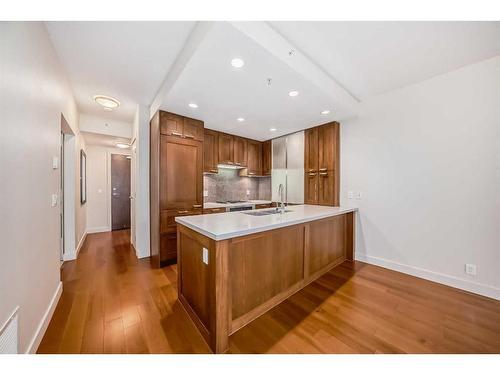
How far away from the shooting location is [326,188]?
3.38 meters

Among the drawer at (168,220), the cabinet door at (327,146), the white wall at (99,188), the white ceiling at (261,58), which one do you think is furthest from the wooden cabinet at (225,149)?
the white wall at (99,188)

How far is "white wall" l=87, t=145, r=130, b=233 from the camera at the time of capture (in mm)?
5020

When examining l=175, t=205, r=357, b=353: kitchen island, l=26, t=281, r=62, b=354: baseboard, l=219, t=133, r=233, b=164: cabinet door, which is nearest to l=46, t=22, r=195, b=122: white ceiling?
l=219, t=133, r=233, b=164: cabinet door

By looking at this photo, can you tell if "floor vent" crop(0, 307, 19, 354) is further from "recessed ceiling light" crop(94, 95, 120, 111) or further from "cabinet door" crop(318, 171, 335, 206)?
"cabinet door" crop(318, 171, 335, 206)

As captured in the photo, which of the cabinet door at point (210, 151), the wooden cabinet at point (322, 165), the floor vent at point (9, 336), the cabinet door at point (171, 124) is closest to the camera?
the floor vent at point (9, 336)

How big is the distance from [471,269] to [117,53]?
456cm

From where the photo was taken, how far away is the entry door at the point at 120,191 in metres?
5.32

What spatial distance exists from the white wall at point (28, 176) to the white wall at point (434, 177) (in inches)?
147

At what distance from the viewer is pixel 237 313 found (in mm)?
1566

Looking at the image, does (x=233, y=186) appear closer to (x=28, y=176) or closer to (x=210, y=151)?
(x=210, y=151)

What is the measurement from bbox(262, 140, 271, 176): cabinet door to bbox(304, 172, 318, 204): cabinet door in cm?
115

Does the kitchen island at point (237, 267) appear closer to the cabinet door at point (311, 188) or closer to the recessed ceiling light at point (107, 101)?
the cabinet door at point (311, 188)

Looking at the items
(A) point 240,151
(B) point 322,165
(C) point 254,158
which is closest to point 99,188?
(A) point 240,151

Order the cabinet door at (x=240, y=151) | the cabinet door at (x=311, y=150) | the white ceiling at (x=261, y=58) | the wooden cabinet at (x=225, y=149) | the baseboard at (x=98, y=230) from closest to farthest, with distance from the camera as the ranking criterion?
the white ceiling at (x=261, y=58) < the cabinet door at (x=311, y=150) < the wooden cabinet at (x=225, y=149) < the cabinet door at (x=240, y=151) < the baseboard at (x=98, y=230)
